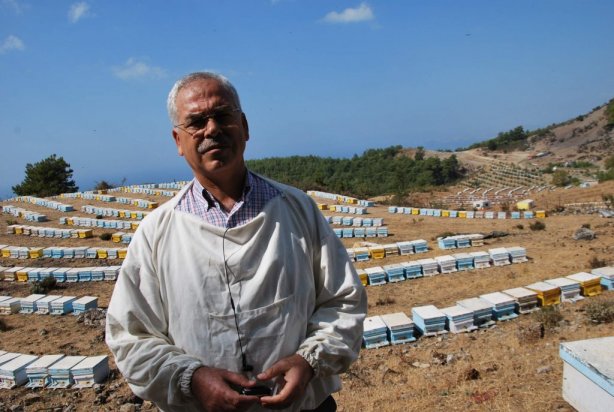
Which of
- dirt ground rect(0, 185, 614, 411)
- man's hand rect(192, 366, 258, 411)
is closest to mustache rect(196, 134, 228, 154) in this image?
man's hand rect(192, 366, 258, 411)

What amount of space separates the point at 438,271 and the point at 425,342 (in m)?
5.68

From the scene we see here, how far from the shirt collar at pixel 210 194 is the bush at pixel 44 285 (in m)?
17.5

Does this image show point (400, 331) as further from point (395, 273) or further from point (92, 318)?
point (92, 318)

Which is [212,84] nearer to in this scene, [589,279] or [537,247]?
[589,279]

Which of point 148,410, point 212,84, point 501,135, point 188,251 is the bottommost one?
point 148,410

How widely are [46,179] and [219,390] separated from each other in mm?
58694

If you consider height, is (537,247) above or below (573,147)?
below

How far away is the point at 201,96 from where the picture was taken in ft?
6.41

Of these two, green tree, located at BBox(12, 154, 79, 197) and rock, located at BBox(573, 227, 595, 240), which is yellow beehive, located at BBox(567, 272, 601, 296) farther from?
green tree, located at BBox(12, 154, 79, 197)

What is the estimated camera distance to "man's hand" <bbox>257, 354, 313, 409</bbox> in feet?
5.90

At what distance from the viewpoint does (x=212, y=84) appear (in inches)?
77.6

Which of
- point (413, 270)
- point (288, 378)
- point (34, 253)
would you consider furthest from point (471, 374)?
point (34, 253)

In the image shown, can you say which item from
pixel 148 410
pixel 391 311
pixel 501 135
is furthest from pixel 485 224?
pixel 501 135

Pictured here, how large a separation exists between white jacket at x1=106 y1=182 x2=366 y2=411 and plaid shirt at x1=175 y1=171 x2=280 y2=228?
0.08 meters
